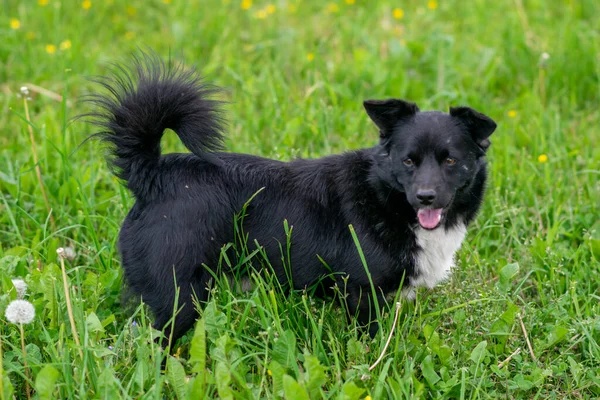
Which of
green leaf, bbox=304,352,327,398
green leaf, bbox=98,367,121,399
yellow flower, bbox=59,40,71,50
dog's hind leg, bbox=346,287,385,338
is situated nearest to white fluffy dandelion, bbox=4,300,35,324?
green leaf, bbox=98,367,121,399

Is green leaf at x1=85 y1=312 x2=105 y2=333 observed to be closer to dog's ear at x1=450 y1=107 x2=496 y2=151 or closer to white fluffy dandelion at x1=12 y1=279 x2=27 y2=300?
white fluffy dandelion at x1=12 y1=279 x2=27 y2=300

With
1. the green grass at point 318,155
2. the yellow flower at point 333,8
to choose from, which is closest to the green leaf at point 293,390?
the green grass at point 318,155

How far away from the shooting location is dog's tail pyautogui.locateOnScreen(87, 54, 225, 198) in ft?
10.2

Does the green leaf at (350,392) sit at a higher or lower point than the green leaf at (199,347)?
lower

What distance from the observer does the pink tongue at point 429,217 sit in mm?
3166

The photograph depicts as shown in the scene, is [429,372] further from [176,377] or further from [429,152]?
[176,377]

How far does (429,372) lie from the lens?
9.98ft

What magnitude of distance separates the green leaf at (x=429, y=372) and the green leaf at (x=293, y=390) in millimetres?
636

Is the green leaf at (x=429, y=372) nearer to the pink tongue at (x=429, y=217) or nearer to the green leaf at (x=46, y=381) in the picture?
the pink tongue at (x=429, y=217)

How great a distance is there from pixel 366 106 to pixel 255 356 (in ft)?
3.75

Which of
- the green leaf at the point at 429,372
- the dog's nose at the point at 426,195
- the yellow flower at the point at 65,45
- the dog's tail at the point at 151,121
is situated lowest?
the green leaf at the point at 429,372

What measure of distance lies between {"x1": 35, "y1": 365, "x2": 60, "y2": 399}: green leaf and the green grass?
0.01 metres

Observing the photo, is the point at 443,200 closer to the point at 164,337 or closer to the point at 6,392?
the point at 164,337

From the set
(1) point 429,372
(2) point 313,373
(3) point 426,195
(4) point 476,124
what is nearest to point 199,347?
(2) point 313,373
